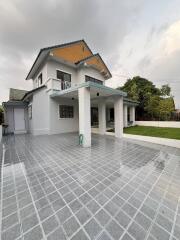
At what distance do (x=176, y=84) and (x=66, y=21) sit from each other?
17.3 metres

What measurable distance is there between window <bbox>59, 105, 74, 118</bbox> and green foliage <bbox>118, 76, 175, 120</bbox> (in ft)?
33.9

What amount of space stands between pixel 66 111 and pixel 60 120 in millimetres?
1097

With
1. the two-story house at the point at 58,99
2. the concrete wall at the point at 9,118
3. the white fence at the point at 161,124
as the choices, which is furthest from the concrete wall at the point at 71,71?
the white fence at the point at 161,124

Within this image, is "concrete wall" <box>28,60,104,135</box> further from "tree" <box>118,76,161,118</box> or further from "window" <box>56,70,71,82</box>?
"tree" <box>118,76,161,118</box>

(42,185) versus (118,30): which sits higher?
(118,30)

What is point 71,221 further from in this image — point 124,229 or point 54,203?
point 124,229

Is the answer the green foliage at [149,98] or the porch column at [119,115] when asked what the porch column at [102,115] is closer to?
the porch column at [119,115]

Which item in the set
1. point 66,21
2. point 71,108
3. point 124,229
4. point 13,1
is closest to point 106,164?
point 124,229

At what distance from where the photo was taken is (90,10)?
7750mm

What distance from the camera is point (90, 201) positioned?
2.18 m

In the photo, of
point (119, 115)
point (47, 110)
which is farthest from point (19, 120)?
point (119, 115)

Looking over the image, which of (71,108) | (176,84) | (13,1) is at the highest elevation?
(13,1)

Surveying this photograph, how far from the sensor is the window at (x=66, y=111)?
10.3m

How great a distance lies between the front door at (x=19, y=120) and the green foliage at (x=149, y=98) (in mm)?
14666
